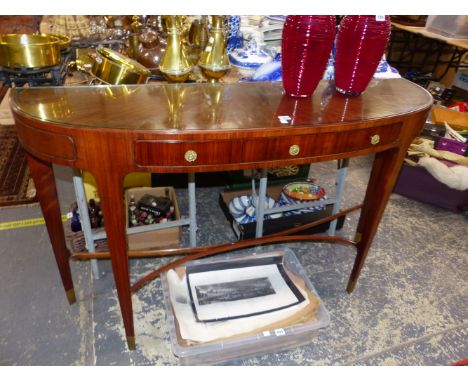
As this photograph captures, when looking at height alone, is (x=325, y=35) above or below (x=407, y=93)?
above

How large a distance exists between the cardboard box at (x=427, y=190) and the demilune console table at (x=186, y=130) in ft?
3.83

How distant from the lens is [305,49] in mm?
1029

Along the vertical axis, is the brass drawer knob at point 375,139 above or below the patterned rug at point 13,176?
above

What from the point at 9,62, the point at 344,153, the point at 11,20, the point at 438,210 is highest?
the point at 9,62

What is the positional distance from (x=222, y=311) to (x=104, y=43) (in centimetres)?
137

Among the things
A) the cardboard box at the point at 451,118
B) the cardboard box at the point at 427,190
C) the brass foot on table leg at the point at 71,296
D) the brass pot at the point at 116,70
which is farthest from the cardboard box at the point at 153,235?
the cardboard box at the point at 451,118

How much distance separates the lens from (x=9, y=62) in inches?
43.4

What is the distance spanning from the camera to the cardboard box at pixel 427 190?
2.19 metres

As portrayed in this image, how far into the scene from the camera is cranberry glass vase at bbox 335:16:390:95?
41.8 inches

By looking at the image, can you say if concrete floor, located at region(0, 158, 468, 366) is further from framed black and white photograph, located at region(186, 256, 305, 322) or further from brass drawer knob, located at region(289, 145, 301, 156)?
brass drawer knob, located at region(289, 145, 301, 156)

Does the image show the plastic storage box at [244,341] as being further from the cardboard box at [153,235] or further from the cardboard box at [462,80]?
the cardboard box at [462,80]

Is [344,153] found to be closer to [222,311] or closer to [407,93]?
[407,93]

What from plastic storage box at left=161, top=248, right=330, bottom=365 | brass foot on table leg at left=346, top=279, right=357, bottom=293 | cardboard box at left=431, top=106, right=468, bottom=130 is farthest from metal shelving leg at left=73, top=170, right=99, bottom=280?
cardboard box at left=431, top=106, right=468, bottom=130
